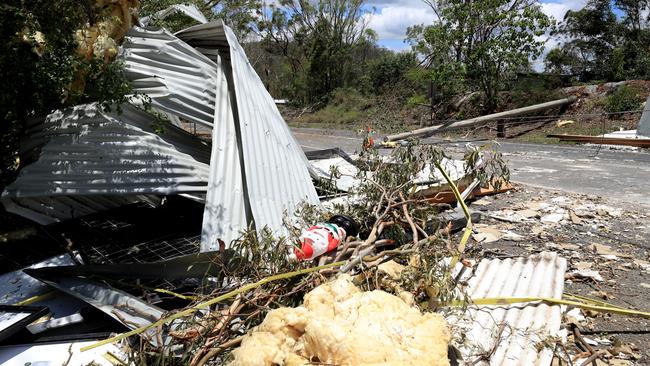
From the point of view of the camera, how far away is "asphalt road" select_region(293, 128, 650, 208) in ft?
21.5

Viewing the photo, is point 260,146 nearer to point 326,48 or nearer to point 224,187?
point 224,187

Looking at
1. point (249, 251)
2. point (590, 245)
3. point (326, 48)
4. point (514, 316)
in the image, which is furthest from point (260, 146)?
point (326, 48)

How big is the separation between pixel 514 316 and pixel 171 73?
3.40 metres

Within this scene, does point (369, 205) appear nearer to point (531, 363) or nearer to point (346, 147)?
point (531, 363)

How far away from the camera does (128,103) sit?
3.91m

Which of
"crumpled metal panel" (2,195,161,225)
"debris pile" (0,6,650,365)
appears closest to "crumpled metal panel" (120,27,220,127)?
"debris pile" (0,6,650,365)

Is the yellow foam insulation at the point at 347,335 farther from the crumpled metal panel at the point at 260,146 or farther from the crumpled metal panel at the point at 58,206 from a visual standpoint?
the crumpled metal panel at the point at 58,206

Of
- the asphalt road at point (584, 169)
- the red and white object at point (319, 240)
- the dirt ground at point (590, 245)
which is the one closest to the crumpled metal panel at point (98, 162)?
the red and white object at point (319, 240)

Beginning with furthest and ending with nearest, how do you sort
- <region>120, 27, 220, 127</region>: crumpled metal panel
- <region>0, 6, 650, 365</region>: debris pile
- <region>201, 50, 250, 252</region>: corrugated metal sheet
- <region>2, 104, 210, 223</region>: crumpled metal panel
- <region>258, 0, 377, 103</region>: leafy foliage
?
<region>258, 0, 377, 103</region>: leafy foliage
<region>120, 27, 220, 127</region>: crumpled metal panel
<region>2, 104, 210, 223</region>: crumpled metal panel
<region>201, 50, 250, 252</region>: corrugated metal sheet
<region>0, 6, 650, 365</region>: debris pile

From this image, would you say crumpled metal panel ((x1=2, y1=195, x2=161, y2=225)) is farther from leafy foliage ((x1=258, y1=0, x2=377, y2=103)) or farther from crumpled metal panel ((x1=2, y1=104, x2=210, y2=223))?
leafy foliage ((x1=258, y1=0, x2=377, y2=103))

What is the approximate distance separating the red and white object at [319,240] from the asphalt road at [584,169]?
179 inches

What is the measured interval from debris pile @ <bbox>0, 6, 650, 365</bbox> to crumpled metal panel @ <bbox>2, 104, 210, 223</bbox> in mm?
12

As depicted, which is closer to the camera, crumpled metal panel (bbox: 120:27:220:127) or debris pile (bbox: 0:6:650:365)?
debris pile (bbox: 0:6:650:365)

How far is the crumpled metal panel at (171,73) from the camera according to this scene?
4105 millimetres
